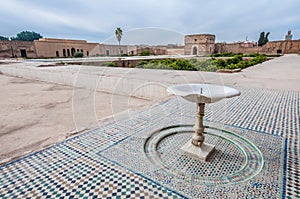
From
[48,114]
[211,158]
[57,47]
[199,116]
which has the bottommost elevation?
[48,114]

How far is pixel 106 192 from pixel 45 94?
4.69 meters

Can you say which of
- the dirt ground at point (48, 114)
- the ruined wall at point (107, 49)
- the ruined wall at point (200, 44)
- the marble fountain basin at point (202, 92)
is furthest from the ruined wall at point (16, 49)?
the marble fountain basin at point (202, 92)

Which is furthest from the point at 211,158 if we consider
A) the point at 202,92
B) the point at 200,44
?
the point at 200,44

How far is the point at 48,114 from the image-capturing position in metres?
3.22

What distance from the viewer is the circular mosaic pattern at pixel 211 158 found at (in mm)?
1015

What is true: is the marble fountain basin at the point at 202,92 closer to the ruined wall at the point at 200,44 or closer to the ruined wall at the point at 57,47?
the ruined wall at the point at 57,47

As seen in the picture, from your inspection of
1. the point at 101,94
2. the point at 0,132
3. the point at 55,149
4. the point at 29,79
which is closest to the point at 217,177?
the point at 55,149

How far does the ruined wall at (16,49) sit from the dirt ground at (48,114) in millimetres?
16757

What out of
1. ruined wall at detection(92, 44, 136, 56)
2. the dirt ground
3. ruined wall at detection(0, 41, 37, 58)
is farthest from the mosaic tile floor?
ruined wall at detection(0, 41, 37, 58)

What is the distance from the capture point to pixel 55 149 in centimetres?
132

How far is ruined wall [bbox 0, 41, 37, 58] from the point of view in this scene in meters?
17.4

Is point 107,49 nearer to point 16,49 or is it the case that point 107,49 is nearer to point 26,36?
point 16,49

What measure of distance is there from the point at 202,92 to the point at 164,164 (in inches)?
21.3

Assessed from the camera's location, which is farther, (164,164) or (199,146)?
(199,146)
